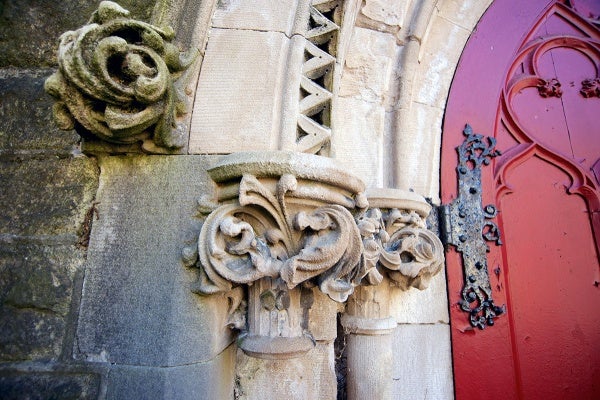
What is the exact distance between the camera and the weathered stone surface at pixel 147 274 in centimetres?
85

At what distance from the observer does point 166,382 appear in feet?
2.66

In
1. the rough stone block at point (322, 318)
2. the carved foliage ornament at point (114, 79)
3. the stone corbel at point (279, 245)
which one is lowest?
the rough stone block at point (322, 318)

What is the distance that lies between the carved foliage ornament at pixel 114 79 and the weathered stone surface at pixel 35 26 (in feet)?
1.35

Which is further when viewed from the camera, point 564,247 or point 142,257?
point 564,247

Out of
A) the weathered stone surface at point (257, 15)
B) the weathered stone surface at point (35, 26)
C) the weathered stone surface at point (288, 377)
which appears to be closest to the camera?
the weathered stone surface at point (288, 377)

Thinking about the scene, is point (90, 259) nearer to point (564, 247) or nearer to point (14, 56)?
point (14, 56)

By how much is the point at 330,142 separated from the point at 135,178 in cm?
55

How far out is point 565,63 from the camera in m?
1.72

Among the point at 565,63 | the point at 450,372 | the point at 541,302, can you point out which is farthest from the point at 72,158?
the point at 565,63

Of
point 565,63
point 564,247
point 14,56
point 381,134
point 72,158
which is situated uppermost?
point 565,63

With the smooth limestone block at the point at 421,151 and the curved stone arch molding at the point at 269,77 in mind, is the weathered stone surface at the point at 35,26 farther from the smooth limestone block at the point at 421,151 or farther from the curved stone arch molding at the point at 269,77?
the smooth limestone block at the point at 421,151

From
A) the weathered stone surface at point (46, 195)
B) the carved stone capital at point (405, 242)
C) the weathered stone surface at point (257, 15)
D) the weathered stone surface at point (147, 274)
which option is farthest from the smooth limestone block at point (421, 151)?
the weathered stone surface at point (46, 195)

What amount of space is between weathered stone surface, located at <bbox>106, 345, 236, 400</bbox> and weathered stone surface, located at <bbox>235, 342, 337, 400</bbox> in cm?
8

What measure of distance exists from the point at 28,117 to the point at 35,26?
1.08ft
